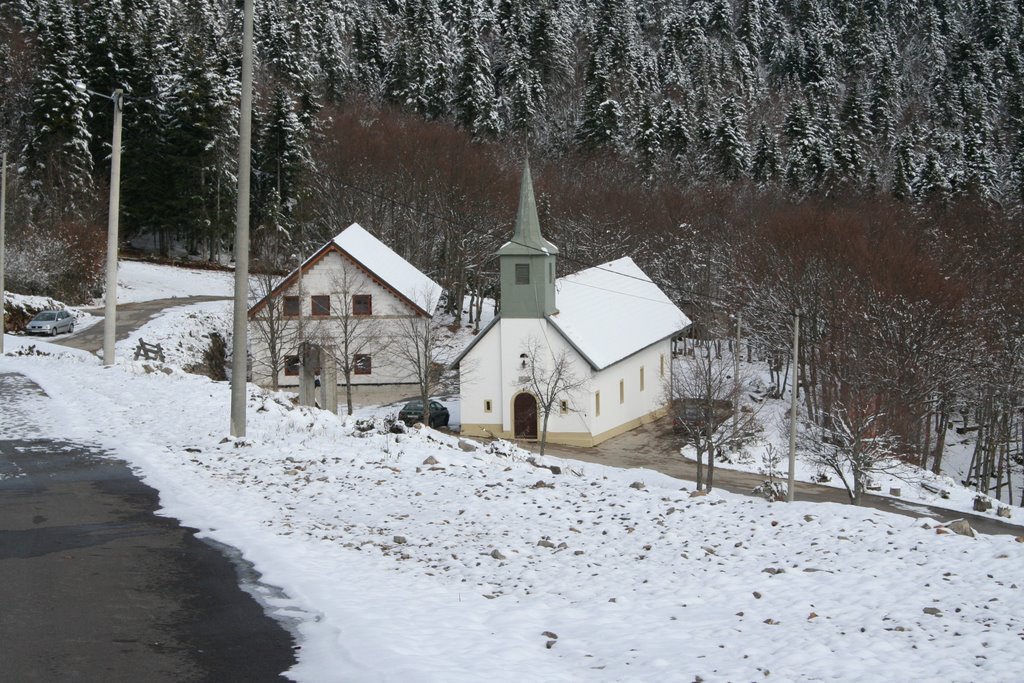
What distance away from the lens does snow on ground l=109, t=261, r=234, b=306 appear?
6145 centimetres

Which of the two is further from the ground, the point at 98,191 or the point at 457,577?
the point at 98,191

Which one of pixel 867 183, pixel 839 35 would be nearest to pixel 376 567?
pixel 867 183

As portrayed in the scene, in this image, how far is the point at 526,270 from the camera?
43219 millimetres

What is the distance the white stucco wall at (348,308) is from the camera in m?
50.3

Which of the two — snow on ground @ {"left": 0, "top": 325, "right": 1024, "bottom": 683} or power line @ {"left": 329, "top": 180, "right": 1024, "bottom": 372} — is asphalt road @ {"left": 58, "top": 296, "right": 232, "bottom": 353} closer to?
power line @ {"left": 329, "top": 180, "right": 1024, "bottom": 372}

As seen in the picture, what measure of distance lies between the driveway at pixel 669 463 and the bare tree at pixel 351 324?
1178 centimetres

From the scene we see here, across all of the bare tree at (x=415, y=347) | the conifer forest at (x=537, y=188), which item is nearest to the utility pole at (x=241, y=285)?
the conifer forest at (x=537, y=188)

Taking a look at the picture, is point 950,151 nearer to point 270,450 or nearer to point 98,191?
point 98,191

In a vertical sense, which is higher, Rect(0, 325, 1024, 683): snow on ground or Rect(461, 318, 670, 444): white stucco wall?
Rect(461, 318, 670, 444): white stucco wall

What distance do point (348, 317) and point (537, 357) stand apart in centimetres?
1091

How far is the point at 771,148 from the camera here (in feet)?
301

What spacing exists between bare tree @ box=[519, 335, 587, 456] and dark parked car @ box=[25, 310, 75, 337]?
21668 mm

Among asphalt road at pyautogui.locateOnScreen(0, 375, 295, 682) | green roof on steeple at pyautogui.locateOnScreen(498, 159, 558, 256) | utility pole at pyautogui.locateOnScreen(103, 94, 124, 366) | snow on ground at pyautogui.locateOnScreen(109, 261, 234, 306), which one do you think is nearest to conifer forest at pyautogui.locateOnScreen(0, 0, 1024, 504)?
snow on ground at pyautogui.locateOnScreen(109, 261, 234, 306)

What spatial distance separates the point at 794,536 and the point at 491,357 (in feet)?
111
